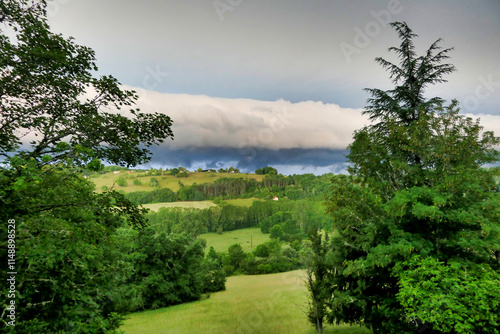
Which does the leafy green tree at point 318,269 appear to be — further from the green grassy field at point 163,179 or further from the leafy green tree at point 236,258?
the green grassy field at point 163,179

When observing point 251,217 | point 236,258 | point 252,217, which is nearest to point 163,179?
point 251,217

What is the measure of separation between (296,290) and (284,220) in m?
68.8

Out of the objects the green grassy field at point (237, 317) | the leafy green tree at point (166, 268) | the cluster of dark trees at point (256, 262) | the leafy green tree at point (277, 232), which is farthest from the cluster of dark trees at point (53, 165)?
the leafy green tree at point (277, 232)

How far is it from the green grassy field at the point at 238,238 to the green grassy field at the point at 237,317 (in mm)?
50580

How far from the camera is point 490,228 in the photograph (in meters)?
8.58

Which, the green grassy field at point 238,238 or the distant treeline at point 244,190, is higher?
the distant treeline at point 244,190

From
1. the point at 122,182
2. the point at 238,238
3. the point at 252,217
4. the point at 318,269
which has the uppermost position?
the point at 122,182

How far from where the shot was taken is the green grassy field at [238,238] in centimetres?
8500

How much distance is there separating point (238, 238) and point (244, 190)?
60.9 m

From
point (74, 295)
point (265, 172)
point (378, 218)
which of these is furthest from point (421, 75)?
point (265, 172)

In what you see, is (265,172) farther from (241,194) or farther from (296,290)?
(296,290)

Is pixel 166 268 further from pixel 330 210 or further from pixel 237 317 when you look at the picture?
pixel 330 210

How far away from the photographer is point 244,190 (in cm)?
15400

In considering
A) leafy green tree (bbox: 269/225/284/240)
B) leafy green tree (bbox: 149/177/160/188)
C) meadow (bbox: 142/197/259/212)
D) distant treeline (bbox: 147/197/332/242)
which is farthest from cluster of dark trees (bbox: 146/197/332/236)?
leafy green tree (bbox: 149/177/160/188)
